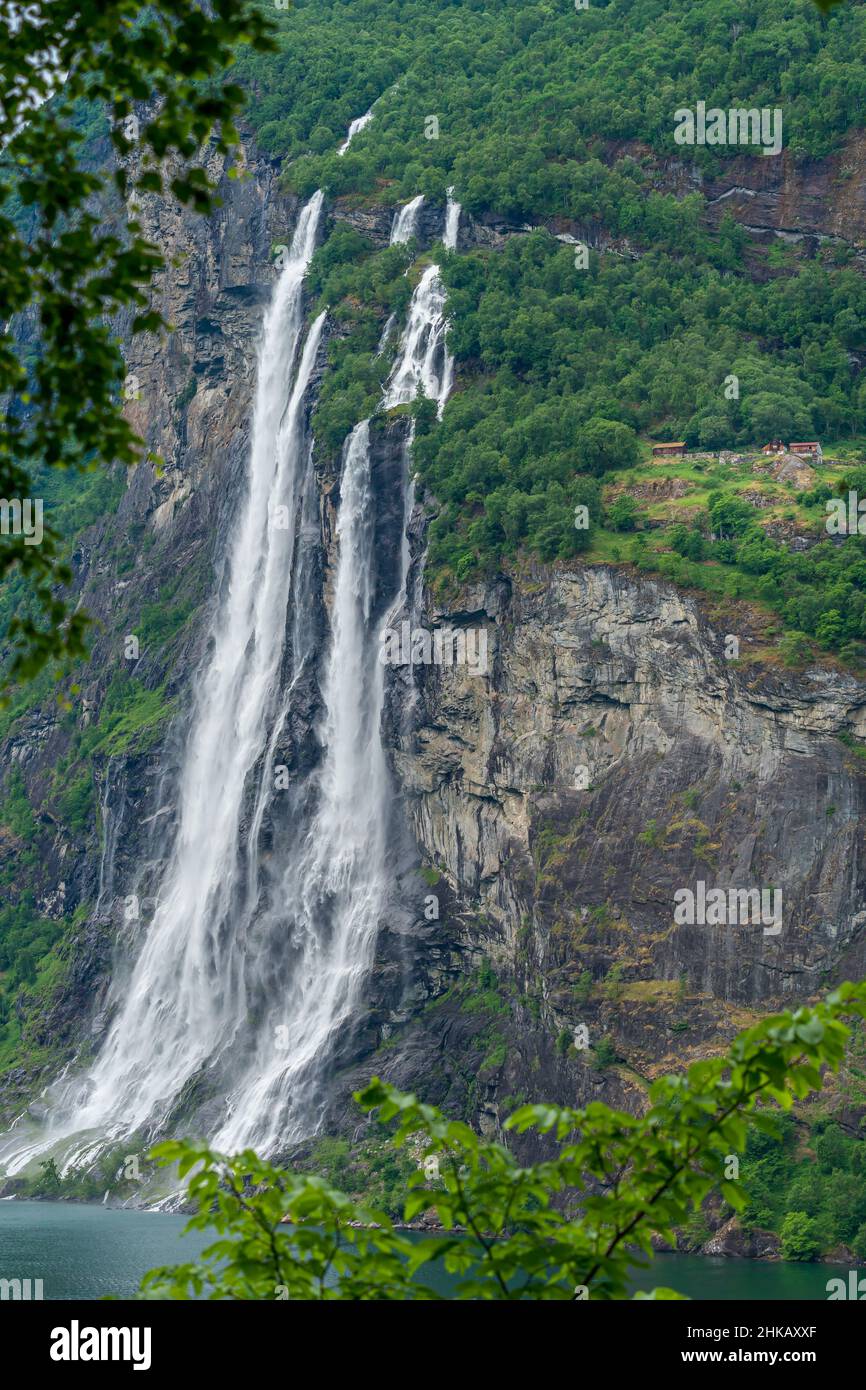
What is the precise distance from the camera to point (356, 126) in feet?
316

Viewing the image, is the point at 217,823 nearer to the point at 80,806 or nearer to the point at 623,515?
the point at 80,806

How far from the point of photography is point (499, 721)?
205 ft

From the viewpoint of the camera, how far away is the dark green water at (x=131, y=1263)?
3925 cm

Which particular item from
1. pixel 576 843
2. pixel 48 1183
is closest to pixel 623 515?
pixel 576 843

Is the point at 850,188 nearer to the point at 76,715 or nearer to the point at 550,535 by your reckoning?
the point at 550,535

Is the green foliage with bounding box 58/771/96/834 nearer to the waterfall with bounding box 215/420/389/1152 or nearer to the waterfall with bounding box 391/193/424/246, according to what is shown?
the waterfall with bounding box 215/420/389/1152

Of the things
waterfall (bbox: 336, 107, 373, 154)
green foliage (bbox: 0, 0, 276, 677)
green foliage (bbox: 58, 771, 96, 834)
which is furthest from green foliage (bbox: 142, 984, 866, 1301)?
waterfall (bbox: 336, 107, 373, 154)

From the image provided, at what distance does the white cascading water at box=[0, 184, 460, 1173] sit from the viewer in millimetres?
66062

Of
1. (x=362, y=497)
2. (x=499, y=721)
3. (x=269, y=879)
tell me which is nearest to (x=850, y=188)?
(x=362, y=497)

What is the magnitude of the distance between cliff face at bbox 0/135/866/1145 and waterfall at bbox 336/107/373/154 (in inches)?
1074

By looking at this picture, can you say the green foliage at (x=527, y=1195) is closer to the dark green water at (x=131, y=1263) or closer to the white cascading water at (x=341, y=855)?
the dark green water at (x=131, y=1263)

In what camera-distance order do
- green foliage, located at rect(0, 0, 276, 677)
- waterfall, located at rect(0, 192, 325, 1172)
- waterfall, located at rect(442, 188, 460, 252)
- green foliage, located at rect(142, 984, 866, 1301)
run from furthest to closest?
waterfall, located at rect(442, 188, 460, 252) < waterfall, located at rect(0, 192, 325, 1172) < green foliage, located at rect(0, 0, 276, 677) < green foliage, located at rect(142, 984, 866, 1301)

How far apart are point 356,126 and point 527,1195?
94067 mm

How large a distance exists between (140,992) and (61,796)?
1699 cm
